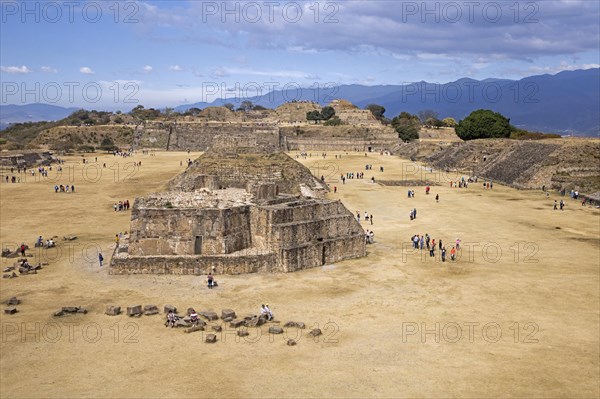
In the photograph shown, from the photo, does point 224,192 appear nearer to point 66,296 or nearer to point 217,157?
point 66,296

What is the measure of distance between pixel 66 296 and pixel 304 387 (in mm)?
12025

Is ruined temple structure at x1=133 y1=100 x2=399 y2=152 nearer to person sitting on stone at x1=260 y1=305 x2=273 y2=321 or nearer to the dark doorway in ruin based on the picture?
the dark doorway in ruin

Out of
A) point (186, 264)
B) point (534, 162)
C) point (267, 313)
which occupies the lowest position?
point (267, 313)

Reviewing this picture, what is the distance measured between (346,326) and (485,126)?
250ft

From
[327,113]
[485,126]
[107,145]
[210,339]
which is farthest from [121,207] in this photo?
[327,113]

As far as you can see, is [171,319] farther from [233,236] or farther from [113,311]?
[233,236]

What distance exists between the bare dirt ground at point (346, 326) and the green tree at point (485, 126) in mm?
55110

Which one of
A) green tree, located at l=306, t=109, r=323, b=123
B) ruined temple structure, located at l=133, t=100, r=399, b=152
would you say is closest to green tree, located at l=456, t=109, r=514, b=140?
ruined temple structure, located at l=133, t=100, r=399, b=152

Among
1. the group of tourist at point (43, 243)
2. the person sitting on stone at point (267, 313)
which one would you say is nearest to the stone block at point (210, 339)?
the person sitting on stone at point (267, 313)

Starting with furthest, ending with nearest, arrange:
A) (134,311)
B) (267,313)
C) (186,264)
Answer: (186,264)
(134,311)
(267,313)

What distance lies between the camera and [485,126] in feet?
286

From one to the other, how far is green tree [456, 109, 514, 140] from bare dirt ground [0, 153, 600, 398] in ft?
181

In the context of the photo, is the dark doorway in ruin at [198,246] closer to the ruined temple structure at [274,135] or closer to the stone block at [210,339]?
the stone block at [210,339]

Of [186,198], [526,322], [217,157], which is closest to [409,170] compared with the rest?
[217,157]
